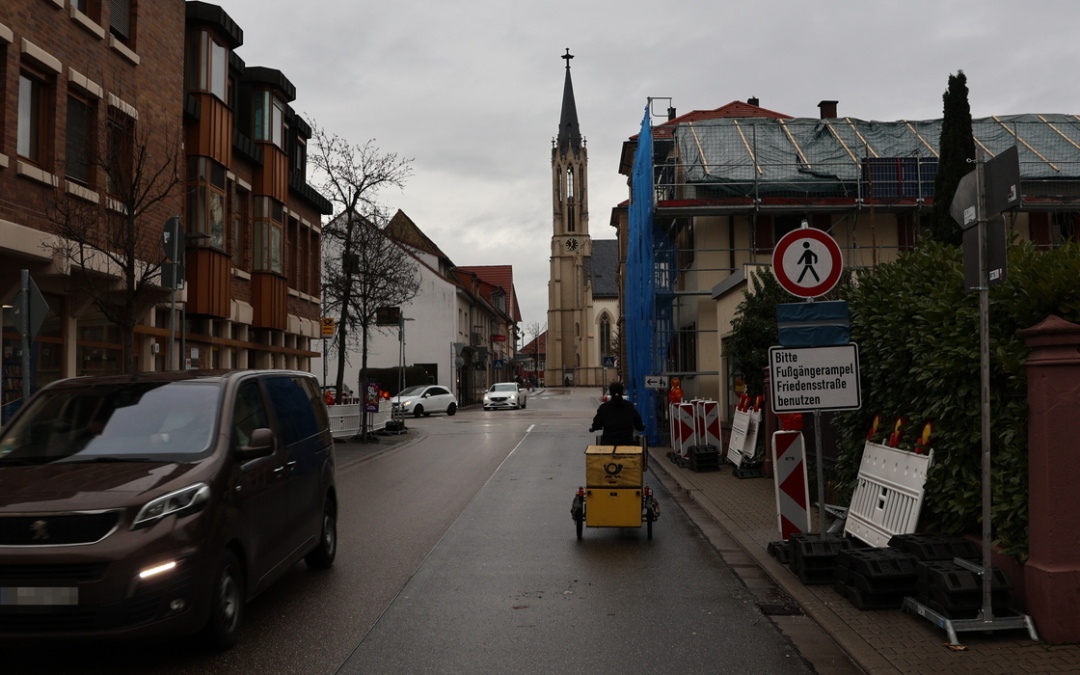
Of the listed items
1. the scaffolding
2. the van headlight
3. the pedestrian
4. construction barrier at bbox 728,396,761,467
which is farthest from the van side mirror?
the scaffolding

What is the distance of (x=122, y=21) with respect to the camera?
1744 centimetres

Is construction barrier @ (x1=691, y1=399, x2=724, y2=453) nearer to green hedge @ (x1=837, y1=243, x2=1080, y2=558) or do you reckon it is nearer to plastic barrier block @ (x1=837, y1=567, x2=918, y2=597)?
green hedge @ (x1=837, y1=243, x2=1080, y2=558)

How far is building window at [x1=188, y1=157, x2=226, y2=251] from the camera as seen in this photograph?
21.2m

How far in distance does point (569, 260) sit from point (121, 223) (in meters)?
96.2

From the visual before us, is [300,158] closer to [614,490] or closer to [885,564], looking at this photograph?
[614,490]

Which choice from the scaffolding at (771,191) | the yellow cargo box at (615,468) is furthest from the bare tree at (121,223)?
the scaffolding at (771,191)

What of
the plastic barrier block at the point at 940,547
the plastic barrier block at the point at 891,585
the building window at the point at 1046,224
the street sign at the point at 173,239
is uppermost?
the building window at the point at 1046,224

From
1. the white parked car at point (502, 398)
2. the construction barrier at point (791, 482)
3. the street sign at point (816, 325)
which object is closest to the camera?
the street sign at point (816, 325)

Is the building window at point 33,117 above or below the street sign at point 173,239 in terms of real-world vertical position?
above

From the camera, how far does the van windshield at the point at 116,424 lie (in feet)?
20.4

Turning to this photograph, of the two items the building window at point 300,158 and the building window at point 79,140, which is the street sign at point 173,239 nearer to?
the building window at point 79,140

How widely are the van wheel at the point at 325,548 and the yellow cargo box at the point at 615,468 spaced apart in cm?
273

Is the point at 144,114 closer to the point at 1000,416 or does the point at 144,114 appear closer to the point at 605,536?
the point at 605,536

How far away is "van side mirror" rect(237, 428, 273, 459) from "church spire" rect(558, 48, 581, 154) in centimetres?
10055
